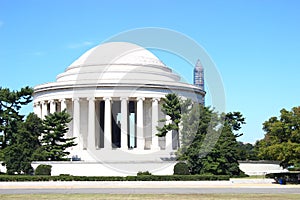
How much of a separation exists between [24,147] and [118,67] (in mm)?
19369

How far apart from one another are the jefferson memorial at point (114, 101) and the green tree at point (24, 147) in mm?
7375

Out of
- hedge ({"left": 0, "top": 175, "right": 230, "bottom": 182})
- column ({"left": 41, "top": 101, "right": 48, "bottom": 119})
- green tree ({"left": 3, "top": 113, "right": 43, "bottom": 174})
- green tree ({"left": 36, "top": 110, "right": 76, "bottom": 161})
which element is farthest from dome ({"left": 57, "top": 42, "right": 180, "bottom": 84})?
hedge ({"left": 0, "top": 175, "right": 230, "bottom": 182})

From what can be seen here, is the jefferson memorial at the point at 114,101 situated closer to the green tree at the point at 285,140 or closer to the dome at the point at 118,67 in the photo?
the dome at the point at 118,67

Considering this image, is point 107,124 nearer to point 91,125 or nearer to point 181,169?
point 91,125

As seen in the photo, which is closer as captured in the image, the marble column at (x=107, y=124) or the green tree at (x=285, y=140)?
the green tree at (x=285, y=140)

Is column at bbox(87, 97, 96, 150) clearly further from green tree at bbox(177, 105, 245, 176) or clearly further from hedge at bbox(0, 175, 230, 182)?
hedge at bbox(0, 175, 230, 182)

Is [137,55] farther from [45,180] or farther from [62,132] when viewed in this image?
[45,180]

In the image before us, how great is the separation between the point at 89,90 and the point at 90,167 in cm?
1221

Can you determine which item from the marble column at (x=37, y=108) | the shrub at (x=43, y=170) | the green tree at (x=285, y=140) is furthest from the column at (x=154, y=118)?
the green tree at (x=285, y=140)

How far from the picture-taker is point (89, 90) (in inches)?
2496

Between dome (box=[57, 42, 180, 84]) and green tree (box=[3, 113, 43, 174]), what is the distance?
38.8 ft

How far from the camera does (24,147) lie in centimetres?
5250

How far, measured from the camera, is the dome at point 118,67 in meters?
64.8

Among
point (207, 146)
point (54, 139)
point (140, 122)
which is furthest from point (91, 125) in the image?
point (207, 146)
